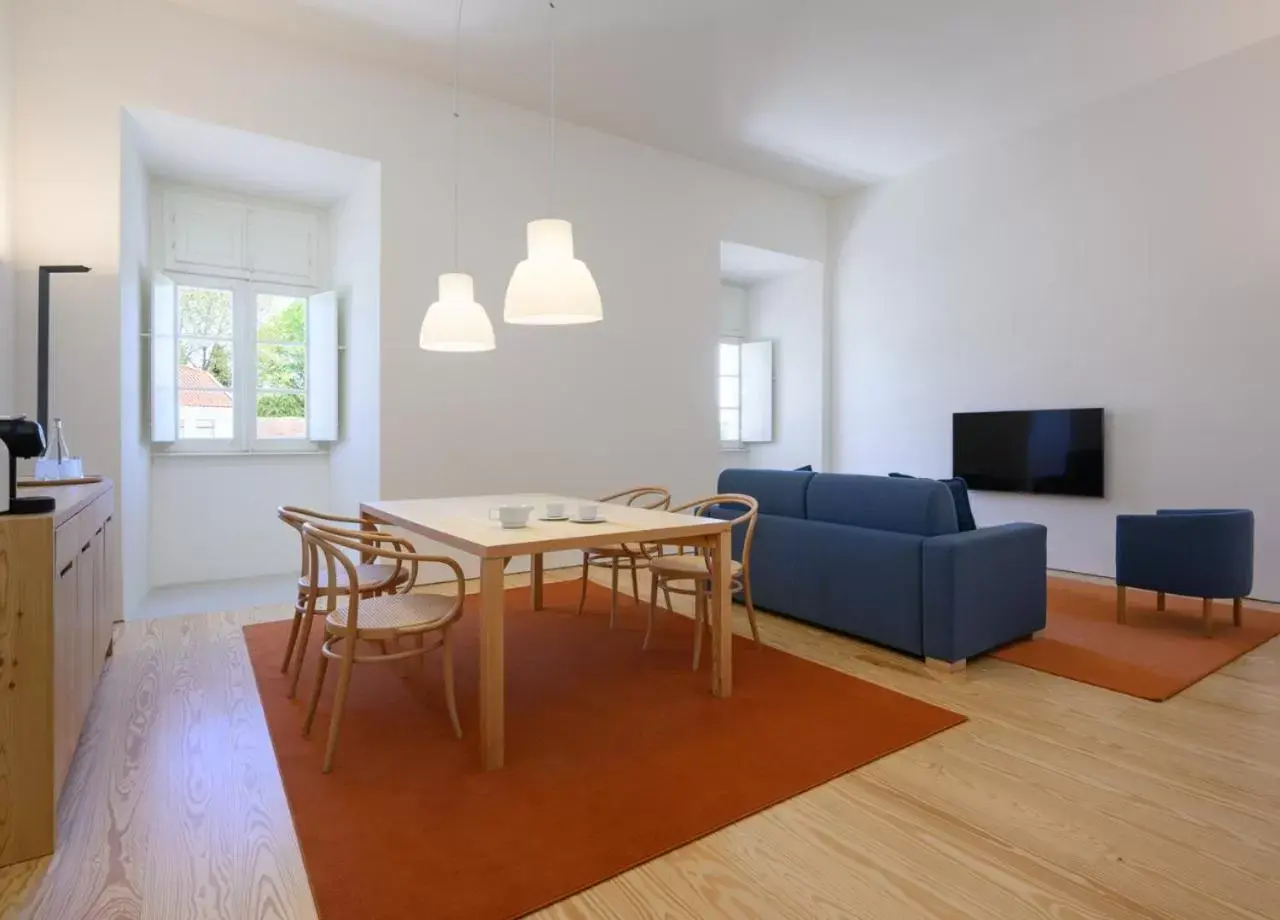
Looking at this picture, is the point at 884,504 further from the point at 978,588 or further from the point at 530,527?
the point at 530,527

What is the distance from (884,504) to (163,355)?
4665 millimetres

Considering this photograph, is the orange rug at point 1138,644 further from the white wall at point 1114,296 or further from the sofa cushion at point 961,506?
the white wall at point 1114,296

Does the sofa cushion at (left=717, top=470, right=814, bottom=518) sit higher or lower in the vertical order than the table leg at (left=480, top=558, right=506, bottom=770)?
higher

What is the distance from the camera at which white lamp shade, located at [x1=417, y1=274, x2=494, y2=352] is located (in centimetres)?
323

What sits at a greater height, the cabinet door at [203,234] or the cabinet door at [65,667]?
the cabinet door at [203,234]

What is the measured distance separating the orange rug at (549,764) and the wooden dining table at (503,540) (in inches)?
7.1

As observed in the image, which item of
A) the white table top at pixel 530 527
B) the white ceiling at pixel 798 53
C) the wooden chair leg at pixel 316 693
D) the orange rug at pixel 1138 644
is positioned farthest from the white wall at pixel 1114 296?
the wooden chair leg at pixel 316 693

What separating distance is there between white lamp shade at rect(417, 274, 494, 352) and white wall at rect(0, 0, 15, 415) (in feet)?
7.08

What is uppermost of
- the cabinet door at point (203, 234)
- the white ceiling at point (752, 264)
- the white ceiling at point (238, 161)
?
the white ceiling at point (752, 264)

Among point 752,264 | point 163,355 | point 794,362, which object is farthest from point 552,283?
point 794,362

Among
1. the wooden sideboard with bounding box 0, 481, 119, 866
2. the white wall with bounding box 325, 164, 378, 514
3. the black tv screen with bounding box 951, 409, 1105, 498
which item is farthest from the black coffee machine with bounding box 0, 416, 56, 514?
the black tv screen with bounding box 951, 409, 1105, 498

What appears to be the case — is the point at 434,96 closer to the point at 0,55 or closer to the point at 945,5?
the point at 0,55

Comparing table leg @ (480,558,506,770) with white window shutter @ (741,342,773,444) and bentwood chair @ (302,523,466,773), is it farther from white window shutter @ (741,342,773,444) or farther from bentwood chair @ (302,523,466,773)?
white window shutter @ (741,342,773,444)

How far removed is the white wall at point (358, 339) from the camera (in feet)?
16.1
